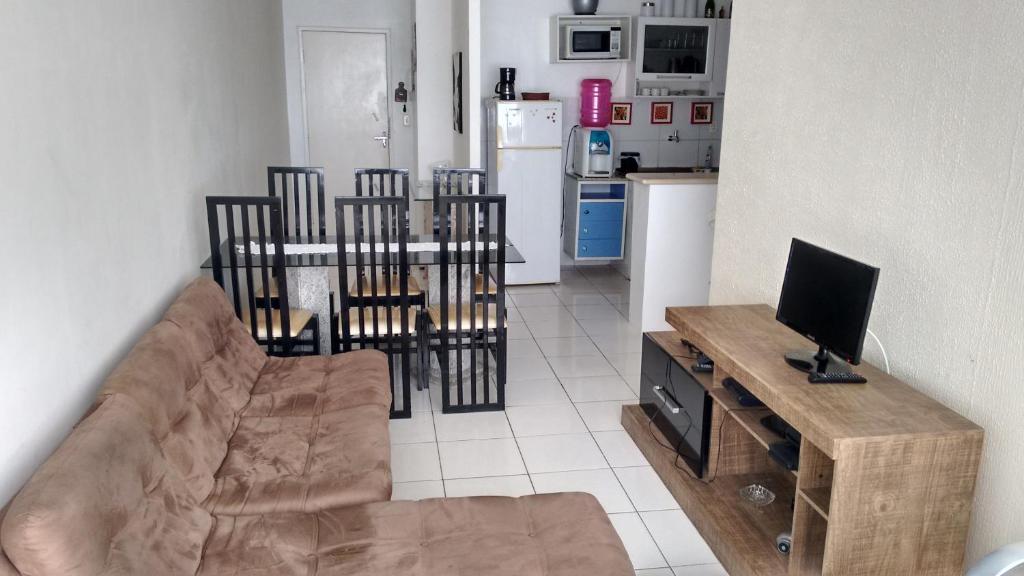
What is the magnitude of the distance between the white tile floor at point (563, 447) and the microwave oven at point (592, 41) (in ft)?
8.43

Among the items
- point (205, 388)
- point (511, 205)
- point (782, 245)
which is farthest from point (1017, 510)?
point (511, 205)

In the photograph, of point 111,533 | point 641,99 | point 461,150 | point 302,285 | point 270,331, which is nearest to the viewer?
point 111,533

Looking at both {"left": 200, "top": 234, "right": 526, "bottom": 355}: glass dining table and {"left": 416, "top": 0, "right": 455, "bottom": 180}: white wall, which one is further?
{"left": 416, "top": 0, "right": 455, "bottom": 180}: white wall

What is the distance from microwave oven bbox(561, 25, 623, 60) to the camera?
652 cm

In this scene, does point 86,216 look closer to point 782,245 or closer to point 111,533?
point 111,533

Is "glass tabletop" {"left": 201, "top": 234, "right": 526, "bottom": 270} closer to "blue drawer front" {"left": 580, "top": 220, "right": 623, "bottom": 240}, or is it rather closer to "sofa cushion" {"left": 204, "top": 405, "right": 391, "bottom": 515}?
"sofa cushion" {"left": 204, "top": 405, "right": 391, "bottom": 515}

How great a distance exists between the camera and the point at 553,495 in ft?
8.12

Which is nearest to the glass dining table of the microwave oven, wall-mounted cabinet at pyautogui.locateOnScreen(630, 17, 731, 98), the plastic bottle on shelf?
the plastic bottle on shelf

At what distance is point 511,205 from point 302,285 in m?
2.67

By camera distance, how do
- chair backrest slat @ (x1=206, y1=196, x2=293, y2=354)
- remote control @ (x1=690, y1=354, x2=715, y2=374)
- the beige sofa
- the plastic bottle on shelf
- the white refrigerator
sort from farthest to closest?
1. the plastic bottle on shelf
2. the white refrigerator
3. chair backrest slat @ (x1=206, y1=196, x2=293, y2=354)
4. remote control @ (x1=690, y1=354, x2=715, y2=374)
5. the beige sofa

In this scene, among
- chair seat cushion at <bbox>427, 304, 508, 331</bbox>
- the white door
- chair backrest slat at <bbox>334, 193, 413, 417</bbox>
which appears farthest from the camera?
the white door

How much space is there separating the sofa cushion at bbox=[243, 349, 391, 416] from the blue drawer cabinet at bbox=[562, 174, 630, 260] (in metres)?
3.45

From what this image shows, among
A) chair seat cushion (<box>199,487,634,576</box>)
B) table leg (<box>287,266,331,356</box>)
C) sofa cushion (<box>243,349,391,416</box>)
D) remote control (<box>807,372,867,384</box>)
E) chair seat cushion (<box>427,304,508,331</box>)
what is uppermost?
remote control (<box>807,372,867,384</box>)

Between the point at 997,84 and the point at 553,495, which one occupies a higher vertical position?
the point at 997,84
